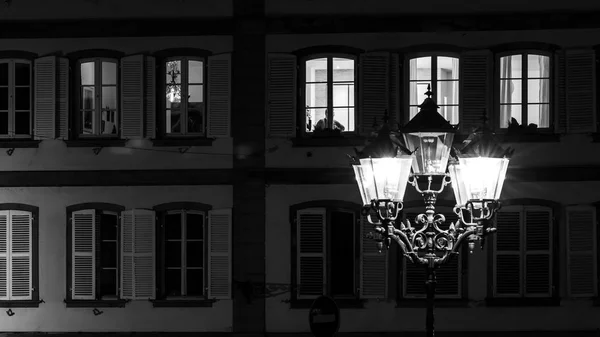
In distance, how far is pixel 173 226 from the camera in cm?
1956

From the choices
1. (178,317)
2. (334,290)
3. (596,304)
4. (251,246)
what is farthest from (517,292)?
(178,317)

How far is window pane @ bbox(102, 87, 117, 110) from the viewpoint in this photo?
779 inches

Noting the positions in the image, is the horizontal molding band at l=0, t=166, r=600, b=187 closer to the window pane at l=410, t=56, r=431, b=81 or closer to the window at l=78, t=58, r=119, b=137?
the window at l=78, t=58, r=119, b=137

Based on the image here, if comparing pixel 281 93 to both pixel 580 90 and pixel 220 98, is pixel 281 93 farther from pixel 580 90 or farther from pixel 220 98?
pixel 580 90

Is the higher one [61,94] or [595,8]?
[595,8]

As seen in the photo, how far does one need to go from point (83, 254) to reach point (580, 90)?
9073 millimetres

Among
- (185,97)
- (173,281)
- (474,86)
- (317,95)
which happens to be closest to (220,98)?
(185,97)

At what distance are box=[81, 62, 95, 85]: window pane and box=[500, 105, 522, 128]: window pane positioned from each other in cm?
724

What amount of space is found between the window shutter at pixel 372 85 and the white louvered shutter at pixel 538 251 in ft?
10.2

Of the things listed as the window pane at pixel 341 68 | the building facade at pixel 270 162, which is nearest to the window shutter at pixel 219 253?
the building facade at pixel 270 162

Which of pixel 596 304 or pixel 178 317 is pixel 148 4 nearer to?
pixel 178 317

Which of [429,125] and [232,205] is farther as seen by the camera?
[232,205]

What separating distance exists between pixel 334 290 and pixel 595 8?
6600 mm

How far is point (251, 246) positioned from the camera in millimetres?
19250
